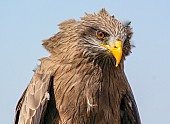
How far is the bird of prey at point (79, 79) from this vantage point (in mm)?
7809

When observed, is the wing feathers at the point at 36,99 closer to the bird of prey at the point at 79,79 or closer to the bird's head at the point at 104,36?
the bird of prey at the point at 79,79

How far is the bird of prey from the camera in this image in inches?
307

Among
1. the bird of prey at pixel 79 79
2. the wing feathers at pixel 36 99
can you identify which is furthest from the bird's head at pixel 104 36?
the wing feathers at pixel 36 99

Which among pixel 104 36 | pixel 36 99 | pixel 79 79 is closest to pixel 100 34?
pixel 104 36

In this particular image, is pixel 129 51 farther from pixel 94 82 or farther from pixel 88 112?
pixel 88 112

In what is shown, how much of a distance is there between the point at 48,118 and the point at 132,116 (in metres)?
1.79

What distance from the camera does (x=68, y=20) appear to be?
8.44 meters

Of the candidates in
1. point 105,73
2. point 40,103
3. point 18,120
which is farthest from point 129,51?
point 18,120

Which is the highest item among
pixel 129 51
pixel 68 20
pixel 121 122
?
pixel 68 20

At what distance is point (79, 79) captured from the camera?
7.89 meters

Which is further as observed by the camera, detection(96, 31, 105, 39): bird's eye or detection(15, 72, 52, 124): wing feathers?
detection(15, 72, 52, 124): wing feathers

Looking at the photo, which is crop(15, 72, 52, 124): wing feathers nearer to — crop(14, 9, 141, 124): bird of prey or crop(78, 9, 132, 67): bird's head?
crop(14, 9, 141, 124): bird of prey

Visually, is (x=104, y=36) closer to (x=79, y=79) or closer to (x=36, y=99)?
(x=79, y=79)

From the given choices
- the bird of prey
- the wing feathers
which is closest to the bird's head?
the bird of prey
